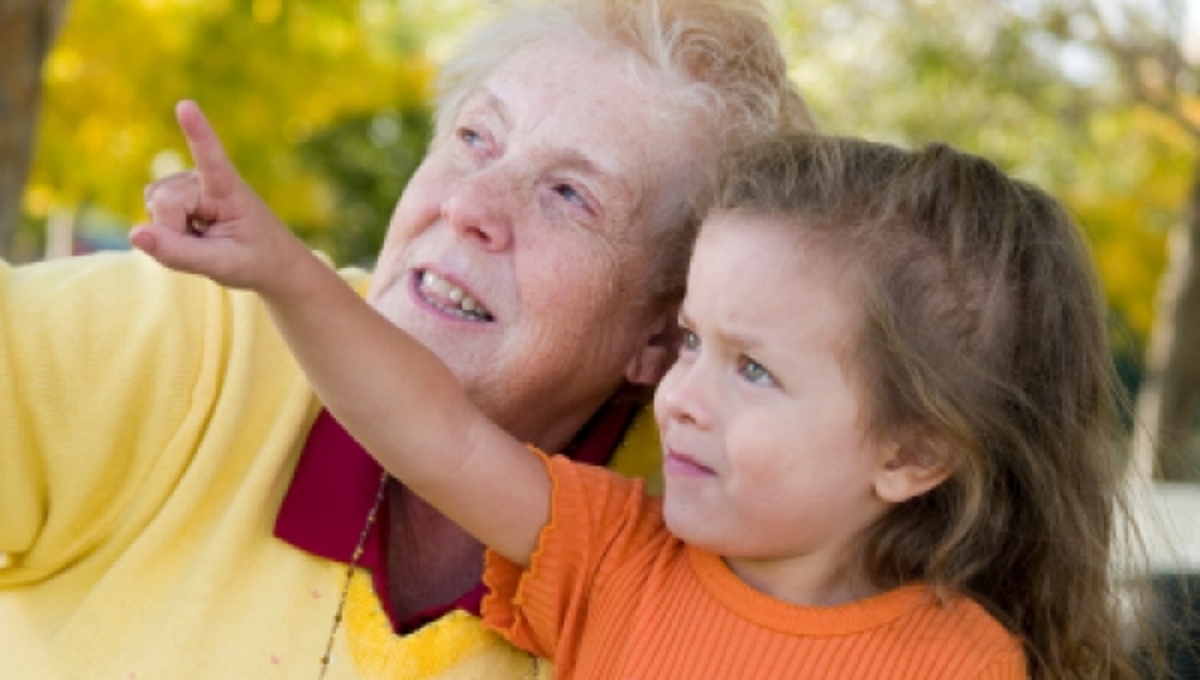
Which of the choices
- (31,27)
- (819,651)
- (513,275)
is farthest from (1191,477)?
(31,27)

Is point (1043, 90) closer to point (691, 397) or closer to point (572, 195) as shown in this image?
point (572, 195)

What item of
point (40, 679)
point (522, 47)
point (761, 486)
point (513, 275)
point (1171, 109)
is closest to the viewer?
point (761, 486)

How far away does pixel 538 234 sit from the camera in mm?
2340

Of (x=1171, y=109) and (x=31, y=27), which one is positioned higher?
(x=31, y=27)

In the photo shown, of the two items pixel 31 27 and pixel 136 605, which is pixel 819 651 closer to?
pixel 136 605

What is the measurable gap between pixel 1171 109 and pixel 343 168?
14.2 m

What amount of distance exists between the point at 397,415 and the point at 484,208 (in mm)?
451

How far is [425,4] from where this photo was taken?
18375 millimetres

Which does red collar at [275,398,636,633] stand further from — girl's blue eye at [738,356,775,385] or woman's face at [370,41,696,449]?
girl's blue eye at [738,356,775,385]

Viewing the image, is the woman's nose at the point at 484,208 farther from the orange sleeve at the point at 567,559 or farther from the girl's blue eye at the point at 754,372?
the girl's blue eye at the point at 754,372

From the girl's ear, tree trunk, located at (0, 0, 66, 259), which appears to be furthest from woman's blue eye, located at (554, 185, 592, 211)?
tree trunk, located at (0, 0, 66, 259)

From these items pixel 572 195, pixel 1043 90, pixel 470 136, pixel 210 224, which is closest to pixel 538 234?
pixel 572 195

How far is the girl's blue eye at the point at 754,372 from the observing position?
1.95m

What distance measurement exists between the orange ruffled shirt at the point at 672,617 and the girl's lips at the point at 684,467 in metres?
0.17
